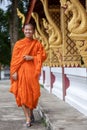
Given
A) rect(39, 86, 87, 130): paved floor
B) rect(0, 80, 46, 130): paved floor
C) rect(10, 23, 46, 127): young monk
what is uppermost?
rect(10, 23, 46, 127): young monk

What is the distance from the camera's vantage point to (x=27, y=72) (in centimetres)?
709

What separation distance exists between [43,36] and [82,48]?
729 centimetres

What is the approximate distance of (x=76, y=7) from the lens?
21.8ft

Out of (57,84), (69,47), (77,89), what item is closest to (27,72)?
(77,89)

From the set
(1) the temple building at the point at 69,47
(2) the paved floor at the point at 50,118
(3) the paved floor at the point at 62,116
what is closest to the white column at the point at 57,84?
(1) the temple building at the point at 69,47

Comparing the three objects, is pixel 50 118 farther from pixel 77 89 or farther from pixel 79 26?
pixel 79 26

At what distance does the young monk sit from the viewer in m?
7.05

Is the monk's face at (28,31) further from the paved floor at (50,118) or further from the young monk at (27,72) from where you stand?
the paved floor at (50,118)

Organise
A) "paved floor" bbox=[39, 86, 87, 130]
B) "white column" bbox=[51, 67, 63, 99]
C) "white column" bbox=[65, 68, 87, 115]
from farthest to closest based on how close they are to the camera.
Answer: "white column" bbox=[51, 67, 63, 99] < "white column" bbox=[65, 68, 87, 115] < "paved floor" bbox=[39, 86, 87, 130]

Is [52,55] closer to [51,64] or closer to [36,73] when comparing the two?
[51,64]

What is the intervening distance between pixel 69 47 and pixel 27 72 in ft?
8.19

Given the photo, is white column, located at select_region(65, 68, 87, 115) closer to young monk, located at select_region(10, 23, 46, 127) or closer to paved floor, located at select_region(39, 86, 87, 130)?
paved floor, located at select_region(39, 86, 87, 130)

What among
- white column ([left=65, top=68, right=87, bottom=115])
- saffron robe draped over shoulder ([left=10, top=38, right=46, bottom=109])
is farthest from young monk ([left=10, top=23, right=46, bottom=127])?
white column ([left=65, top=68, right=87, bottom=115])

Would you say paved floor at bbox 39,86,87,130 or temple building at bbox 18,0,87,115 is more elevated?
temple building at bbox 18,0,87,115
